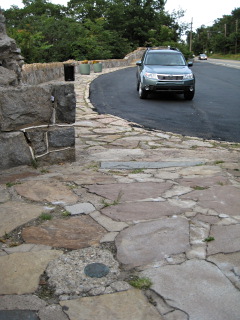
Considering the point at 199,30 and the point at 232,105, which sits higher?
the point at 199,30

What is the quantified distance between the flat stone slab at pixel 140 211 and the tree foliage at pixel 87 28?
18.4 m

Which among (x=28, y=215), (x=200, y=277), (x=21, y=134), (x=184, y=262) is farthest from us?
(x=21, y=134)

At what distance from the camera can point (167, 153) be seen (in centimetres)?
650

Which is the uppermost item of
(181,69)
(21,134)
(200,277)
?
(181,69)

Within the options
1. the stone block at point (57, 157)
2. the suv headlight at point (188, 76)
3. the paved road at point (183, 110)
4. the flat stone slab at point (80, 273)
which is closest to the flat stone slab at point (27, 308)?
the flat stone slab at point (80, 273)

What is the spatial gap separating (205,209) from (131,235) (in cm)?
91

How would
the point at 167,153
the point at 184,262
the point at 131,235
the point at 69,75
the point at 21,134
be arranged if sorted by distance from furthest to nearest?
the point at 69,75, the point at 167,153, the point at 21,134, the point at 131,235, the point at 184,262

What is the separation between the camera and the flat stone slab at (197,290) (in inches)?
87.0

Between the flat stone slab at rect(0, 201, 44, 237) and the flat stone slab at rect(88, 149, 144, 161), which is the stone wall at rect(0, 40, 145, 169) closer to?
the flat stone slab at rect(88, 149, 144, 161)

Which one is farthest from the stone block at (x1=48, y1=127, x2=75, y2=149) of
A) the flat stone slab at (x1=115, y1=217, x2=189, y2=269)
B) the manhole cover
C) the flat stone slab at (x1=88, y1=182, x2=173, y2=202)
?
the manhole cover

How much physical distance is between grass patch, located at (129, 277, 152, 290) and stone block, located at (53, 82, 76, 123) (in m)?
3.18

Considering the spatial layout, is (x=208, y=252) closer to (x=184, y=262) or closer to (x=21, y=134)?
(x=184, y=262)

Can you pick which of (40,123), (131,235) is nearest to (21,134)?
(40,123)

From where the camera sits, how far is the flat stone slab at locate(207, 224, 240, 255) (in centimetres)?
291
